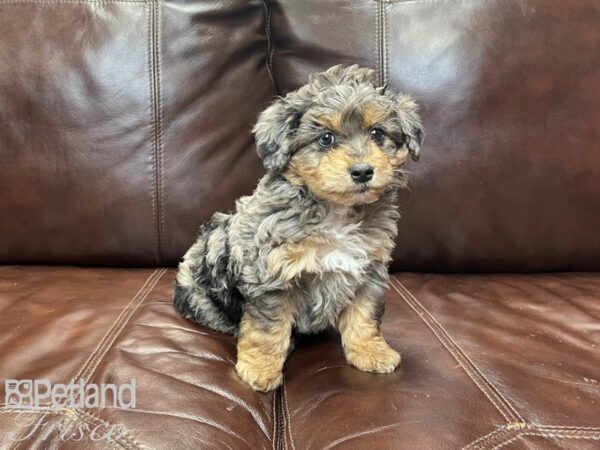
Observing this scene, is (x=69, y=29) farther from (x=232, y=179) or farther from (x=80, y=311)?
(x=80, y=311)

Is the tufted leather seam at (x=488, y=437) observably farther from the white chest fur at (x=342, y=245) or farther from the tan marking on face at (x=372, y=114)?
the tan marking on face at (x=372, y=114)

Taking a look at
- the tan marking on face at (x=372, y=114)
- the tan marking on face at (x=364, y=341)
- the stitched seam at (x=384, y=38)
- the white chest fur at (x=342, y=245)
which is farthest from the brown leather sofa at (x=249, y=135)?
the tan marking on face at (x=372, y=114)

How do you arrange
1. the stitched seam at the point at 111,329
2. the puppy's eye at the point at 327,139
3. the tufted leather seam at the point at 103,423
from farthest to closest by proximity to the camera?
the puppy's eye at the point at 327,139, the stitched seam at the point at 111,329, the tufted leather seam at the point at 103,423

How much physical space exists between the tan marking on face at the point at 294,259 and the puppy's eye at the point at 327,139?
0.29 m

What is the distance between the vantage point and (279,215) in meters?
1.84

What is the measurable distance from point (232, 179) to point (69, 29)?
934 millimetres

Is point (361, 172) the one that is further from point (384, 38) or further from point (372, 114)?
point (384, 38)

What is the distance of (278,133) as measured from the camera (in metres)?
1.80

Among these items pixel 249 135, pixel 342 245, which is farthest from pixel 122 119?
pixel 342 245

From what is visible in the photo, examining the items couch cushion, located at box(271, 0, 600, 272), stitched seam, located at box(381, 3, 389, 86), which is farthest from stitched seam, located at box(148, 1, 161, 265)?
stitched seam, located at box(381, 3, 389, 86)

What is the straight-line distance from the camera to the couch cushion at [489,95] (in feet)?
8.10

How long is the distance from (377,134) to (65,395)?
1.18m

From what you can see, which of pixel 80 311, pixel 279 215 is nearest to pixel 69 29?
pixel 80 311

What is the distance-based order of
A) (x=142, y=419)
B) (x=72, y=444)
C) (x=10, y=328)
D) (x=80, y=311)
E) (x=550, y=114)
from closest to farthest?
(x=72, y=444), (x=142, y=419), (x=10, y=328), (x=80, y=311), (x=550, y=114)
